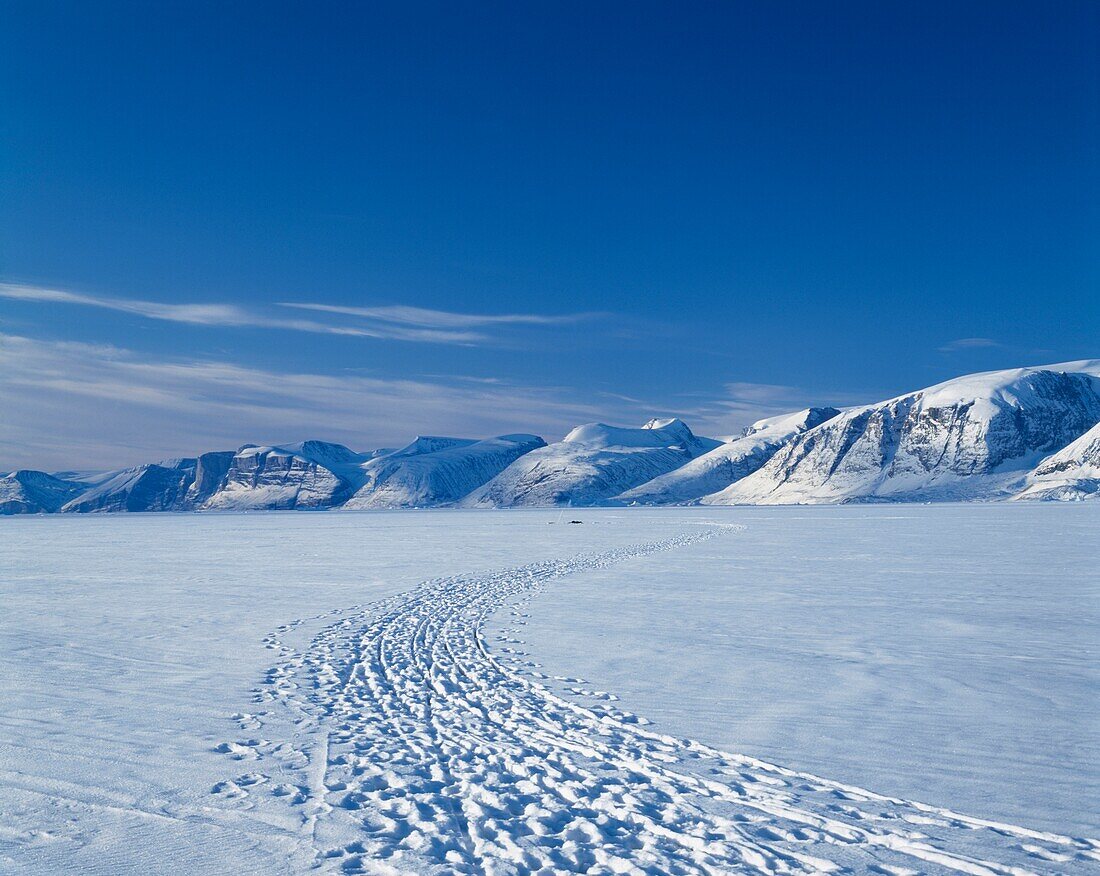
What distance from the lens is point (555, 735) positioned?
27.4 feet

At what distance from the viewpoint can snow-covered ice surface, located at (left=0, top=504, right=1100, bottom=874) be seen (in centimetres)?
568

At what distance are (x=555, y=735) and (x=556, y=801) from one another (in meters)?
1.81

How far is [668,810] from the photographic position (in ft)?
20.7

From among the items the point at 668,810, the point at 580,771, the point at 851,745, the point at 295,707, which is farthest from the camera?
the point at 295,707

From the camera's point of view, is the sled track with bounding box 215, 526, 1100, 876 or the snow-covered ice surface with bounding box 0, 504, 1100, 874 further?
the snow-covered ice surface with bounding box 0, 504, 1100, 874

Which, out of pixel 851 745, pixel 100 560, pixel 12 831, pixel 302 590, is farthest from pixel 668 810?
pixel 100 560

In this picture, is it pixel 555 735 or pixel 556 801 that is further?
pixel 555 735

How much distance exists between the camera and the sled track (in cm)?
546

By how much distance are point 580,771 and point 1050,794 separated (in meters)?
4.11

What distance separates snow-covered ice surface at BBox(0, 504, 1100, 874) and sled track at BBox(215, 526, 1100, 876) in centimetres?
3

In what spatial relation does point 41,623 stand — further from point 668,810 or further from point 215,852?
point 668,810

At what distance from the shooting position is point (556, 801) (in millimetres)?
6539

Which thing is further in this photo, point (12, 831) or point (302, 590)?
point (302, 590)

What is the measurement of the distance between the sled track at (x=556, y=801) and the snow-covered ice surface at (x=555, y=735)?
1.2 inches
